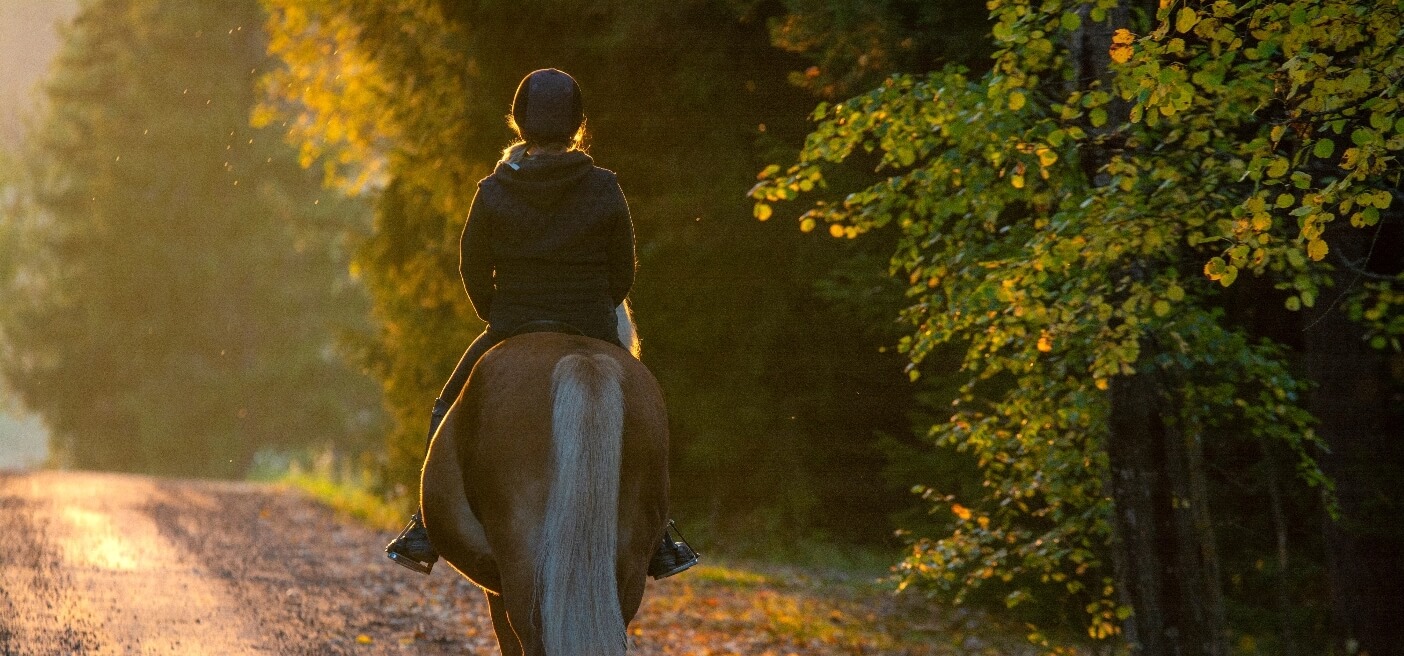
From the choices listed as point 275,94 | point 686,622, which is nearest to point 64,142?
point 275,94

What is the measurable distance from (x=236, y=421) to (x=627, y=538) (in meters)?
36.0

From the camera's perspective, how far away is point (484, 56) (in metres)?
13.9

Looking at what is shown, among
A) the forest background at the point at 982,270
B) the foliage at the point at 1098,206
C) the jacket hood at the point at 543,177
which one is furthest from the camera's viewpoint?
the forest background at the point at 982,270

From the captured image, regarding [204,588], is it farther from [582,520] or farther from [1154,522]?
[582,520]

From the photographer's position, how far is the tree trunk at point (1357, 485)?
10.3m

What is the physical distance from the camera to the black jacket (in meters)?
5.12

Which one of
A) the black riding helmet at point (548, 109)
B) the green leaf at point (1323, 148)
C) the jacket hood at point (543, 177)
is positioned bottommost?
the jacket hood at point (543, 177)

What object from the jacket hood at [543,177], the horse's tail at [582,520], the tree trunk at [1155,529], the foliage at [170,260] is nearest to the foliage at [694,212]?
the tree trunk at [1155,529]

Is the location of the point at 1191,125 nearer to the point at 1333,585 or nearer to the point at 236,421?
the point at 1333,585

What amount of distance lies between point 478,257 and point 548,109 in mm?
580

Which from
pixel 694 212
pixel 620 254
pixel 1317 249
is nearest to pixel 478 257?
pixel 620 254

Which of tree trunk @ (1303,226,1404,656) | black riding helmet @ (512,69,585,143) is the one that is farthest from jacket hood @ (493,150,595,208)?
tree trunk @ (1303,226,1404,656)

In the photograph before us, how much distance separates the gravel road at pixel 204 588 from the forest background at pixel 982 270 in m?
2.63

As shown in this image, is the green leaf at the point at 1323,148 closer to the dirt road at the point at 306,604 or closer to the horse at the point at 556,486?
the horse at the point at 556,486
